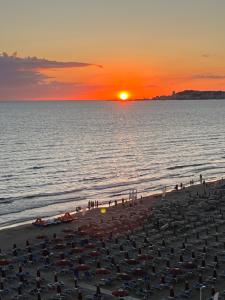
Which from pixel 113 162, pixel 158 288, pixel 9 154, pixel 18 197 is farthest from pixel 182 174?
pixel 158 288

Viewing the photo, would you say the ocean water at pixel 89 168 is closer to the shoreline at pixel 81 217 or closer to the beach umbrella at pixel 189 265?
the shoreline at pixel 81 217

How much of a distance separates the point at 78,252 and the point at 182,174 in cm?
5286

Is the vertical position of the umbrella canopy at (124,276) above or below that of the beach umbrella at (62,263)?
below

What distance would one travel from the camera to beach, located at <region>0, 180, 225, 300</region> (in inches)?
1096

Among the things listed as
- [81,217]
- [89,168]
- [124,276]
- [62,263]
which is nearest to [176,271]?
[124,276]

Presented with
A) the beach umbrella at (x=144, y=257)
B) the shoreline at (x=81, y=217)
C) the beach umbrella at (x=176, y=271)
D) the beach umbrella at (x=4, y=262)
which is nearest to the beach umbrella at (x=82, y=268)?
the beach umbrella at (x=144, y=257)

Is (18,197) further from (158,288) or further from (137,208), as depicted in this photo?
(158,288)

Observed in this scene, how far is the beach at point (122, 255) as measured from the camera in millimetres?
27844

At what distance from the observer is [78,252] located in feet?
114

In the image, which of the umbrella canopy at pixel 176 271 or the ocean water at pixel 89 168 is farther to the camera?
the ocean water at pixel 89 168

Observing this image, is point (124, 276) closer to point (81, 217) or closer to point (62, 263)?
point (62, 263)

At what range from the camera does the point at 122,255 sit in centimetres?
3453

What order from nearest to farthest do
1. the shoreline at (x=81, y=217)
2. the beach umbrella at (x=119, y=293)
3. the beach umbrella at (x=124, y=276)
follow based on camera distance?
the beach umbrella at (x=119, y=293) → the beach umbrella at (x=124, y=276) → the shoreline at (x=81, y=217)

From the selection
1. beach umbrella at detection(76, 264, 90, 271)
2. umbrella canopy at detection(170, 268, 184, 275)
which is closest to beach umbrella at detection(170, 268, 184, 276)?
umbrella canopy at detection(170, 268, 184, 275)
